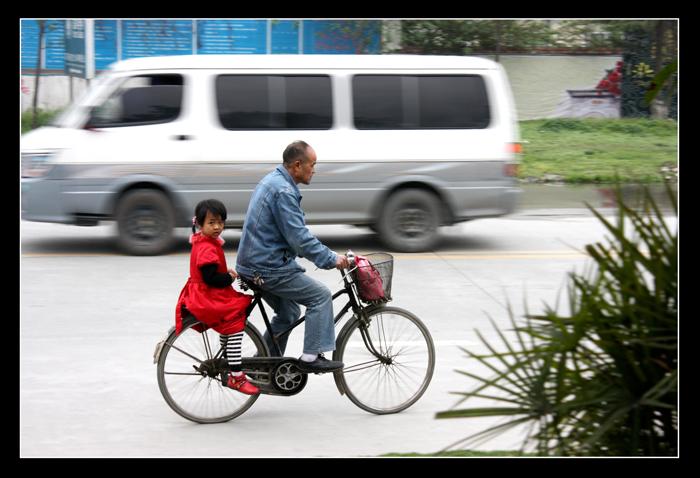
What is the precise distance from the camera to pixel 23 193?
11008 mm

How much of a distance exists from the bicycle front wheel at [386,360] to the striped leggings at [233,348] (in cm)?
55

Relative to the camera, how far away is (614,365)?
11.2 ft

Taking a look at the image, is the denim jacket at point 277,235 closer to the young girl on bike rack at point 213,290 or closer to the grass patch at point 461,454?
the young girl on bike rack at point 213,290

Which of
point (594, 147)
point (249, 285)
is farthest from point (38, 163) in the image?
point (594, 147)

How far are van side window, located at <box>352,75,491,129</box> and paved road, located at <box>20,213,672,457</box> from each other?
1542 millimetres

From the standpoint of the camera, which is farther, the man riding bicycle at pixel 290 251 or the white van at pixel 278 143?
the white van at pixel 278 143

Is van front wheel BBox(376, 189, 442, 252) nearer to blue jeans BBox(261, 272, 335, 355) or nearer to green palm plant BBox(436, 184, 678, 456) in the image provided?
blue jeans BBox(261, 272, 335, 355)

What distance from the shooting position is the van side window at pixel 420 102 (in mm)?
11289

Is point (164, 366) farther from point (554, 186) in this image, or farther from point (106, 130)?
point (554, 186)

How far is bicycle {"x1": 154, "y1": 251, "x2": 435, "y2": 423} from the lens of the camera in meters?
5.52

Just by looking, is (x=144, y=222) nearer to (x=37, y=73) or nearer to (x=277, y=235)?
(x=277, y=235)

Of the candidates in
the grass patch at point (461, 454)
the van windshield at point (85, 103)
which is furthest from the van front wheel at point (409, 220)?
the grass patch at point (461, 454)
